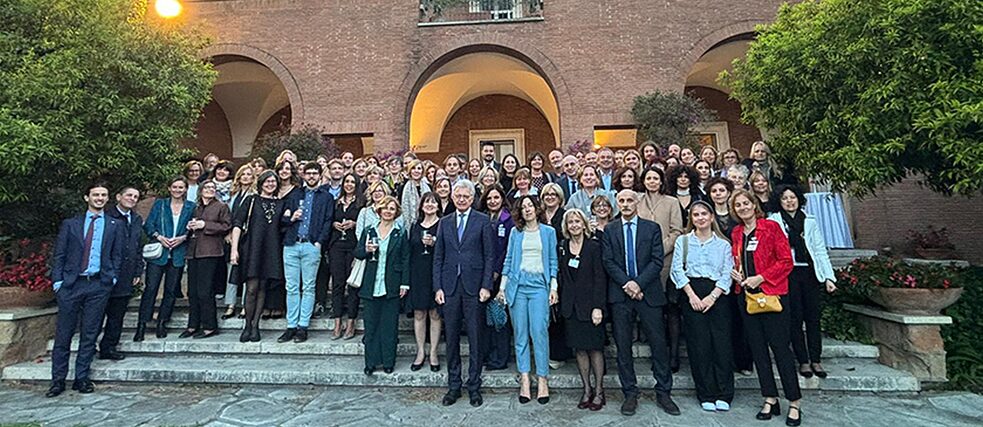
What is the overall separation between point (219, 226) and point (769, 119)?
6.63 meters

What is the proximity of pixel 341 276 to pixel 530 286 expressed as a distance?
2221 mm

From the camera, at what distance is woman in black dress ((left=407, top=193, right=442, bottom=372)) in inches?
169

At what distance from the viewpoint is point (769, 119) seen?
5793 millimetres

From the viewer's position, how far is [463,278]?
3.99m

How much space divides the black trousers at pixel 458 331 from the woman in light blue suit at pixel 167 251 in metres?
3.28

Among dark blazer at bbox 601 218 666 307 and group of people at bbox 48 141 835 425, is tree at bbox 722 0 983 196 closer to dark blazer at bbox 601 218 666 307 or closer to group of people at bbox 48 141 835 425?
group of people at bbox 48 141 835 425

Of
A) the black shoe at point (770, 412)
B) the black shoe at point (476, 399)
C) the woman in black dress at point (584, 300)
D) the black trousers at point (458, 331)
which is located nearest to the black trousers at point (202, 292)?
the black trousers at point (458, 331)

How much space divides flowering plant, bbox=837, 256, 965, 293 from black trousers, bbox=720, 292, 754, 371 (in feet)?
5.31

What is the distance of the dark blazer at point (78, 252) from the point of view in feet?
14.0

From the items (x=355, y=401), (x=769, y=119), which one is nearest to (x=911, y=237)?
(x=769, y=119)

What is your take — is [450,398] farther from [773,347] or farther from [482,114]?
[482,114]

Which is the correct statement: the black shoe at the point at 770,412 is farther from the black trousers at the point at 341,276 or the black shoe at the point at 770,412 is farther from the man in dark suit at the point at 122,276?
the man in dark suit at the point at 122,276

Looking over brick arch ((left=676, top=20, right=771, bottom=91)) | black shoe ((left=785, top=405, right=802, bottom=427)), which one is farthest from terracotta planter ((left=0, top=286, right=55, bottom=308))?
brick arch ((left=676, top=20, right=771, bottom=91))

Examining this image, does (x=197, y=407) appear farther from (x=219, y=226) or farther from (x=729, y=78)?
(x=729, y=78)
